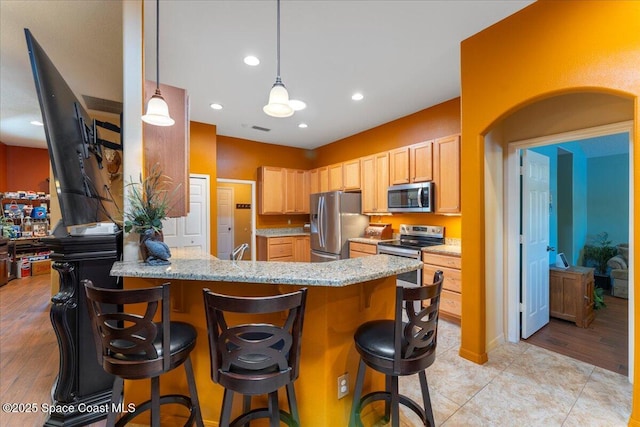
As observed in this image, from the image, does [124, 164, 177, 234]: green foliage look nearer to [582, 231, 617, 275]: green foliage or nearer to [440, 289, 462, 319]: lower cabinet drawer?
[440, 289, 462, 319]: lower cabinet drawer

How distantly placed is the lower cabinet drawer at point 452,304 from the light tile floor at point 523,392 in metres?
0.59

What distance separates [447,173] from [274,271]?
3066mm

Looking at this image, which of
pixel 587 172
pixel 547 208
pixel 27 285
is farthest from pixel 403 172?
pixel 27 285

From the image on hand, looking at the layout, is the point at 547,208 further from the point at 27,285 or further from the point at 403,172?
the point at 27,285

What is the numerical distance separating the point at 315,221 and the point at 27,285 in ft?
18.3

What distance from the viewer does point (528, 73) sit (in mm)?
2123

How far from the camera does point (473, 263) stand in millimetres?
2469

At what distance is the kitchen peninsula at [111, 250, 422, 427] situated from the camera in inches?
56.4

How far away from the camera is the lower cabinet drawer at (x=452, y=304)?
3.22 meters

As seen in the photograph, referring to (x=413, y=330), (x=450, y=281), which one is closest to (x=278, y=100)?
(x=413, y=330)

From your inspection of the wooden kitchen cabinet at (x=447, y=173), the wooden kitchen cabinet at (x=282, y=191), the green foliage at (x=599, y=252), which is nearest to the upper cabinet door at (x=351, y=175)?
the wooden kitchen cabinet at (x=282, y=191)

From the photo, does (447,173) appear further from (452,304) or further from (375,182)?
(452,304)

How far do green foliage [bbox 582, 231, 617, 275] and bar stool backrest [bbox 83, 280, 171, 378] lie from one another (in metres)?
6.72

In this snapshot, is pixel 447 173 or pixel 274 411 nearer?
pixel 274 411
